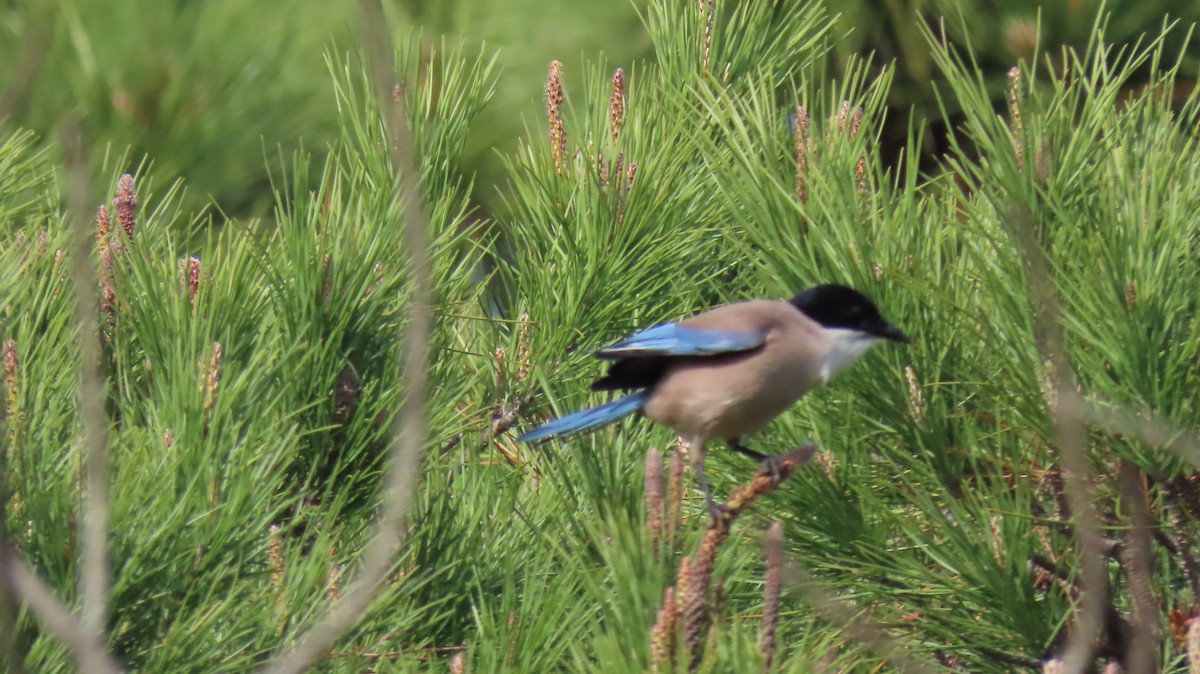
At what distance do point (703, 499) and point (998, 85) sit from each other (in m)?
1.64

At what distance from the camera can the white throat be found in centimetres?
134

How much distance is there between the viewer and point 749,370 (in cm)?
172

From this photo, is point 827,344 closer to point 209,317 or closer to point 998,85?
point 209,317

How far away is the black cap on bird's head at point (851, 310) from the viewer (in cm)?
132

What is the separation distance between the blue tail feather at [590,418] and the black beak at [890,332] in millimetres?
298

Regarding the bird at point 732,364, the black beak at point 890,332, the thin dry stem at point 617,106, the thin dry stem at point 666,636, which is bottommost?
the bird at point 732,364

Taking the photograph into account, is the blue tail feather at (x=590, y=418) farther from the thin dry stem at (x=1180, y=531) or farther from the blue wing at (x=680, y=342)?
the thin dry stem at (x=1180, y=531)

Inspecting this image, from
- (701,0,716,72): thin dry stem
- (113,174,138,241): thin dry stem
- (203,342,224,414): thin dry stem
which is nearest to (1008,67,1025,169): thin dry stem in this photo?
(701,0,716,72): thin dry stem

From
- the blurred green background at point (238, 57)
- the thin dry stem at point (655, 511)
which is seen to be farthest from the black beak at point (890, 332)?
the blurred green background at point (238, 57)

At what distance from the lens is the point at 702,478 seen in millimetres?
1407

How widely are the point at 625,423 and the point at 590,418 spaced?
0.30ft

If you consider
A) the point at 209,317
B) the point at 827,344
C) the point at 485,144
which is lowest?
the point at 485,144

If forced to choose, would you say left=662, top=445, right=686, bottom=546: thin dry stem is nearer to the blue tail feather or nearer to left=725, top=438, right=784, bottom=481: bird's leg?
left=725, top=438, right=784, bottom=481: bird's leg

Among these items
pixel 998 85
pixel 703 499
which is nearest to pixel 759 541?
pixel 703 499
